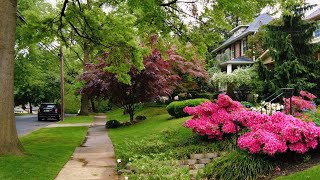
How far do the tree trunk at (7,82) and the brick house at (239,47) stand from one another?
86.4 ft

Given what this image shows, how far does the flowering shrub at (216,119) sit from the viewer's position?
977 centimetres

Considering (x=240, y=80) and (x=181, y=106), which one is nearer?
(x=181, y=106)

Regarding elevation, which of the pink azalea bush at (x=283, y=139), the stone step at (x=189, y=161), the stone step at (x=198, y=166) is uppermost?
the pink azalea bush at (x=283, y=139)

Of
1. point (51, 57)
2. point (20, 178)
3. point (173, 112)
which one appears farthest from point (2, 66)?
point (51, 57)

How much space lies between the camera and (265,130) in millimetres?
7527

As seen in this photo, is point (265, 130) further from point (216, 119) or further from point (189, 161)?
point (216, 119)

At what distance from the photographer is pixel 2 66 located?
31.5ft

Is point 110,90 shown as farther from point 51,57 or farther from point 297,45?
point 51,57

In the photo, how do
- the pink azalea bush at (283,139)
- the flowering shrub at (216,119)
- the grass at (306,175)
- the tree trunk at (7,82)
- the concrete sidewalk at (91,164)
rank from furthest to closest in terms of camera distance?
1. the flowering shrub at (216,119)
2. the tree trunk at (7,82)
3. the concrete sidewalk at (91,164)
4. the pink azalea bush at (283,139)
5. the grass at (306,175)

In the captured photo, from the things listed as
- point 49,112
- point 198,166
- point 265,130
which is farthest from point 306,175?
point 49,112

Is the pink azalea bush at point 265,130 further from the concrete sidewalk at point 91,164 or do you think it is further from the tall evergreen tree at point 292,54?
the tall evergreen tree at point 292,54

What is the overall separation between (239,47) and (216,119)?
3125 cm

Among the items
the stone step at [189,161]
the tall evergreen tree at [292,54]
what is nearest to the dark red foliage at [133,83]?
the tall evergreen tree at [292,54]

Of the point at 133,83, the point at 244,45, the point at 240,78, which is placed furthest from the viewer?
the point at 244,45
